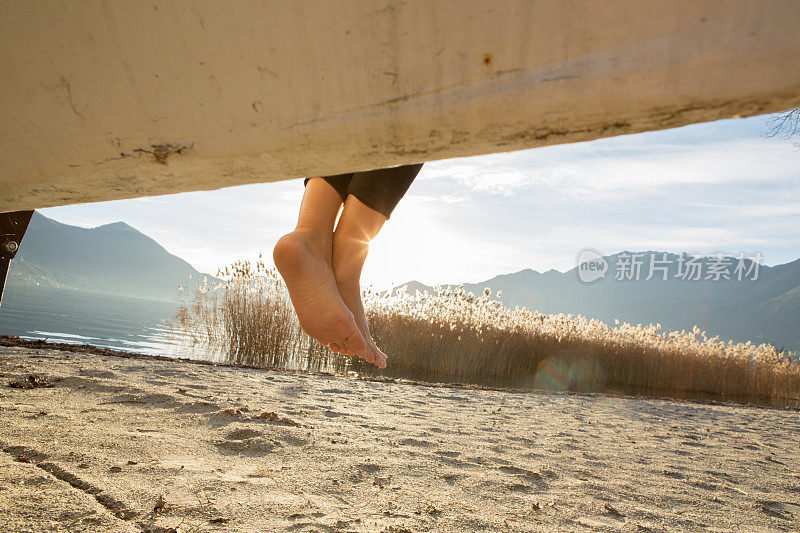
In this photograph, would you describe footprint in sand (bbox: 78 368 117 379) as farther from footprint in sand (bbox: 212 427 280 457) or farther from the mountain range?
the mountain range

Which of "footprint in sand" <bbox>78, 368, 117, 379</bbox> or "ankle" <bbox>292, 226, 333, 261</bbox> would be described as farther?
"footprint in sand" <bbox>78, 368, 117, 379</bbox>

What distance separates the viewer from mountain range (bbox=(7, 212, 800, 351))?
299 ft

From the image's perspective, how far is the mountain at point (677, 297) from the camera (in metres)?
86.7

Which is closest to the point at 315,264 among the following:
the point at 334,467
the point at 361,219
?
the point at 361,219

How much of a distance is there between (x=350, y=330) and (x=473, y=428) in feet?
4.18

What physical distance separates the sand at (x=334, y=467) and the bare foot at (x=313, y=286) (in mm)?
430

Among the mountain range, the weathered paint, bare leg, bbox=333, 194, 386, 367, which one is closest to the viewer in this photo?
the weathered paint

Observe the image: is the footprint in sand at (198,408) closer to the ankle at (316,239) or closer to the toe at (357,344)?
the toe at (357,344)

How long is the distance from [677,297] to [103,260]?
178871 millimetres

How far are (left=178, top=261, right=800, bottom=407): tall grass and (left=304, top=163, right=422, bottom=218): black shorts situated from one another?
4967mm

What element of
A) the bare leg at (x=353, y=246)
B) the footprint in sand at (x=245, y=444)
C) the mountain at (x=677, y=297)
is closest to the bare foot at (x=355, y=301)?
the bare leg at (x=353, y=246)

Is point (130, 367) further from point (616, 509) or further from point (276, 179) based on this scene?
point (276, 179)

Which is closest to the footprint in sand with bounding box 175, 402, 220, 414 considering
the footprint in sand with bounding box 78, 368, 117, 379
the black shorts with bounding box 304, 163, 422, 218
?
the footprint in sand with bounding box 78, 368, 117, 379

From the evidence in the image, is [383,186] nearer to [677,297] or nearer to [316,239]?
[316,239]
